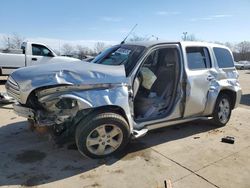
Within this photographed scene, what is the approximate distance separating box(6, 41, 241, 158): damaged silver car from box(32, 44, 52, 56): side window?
327 inches

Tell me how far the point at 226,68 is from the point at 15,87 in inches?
170

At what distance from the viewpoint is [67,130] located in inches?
160

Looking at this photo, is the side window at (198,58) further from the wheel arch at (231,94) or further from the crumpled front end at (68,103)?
the crumpled front end at (68,103)

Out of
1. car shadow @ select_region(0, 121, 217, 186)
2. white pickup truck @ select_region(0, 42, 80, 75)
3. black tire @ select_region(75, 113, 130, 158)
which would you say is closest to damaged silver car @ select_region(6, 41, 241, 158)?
black tire @ select_region(75, 113, 130, 158)

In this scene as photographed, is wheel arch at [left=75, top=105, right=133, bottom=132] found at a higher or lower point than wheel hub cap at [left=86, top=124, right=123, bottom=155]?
higher

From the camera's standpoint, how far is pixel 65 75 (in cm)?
385

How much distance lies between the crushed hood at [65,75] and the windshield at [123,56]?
33 centimetres

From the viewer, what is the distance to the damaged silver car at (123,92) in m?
3.83

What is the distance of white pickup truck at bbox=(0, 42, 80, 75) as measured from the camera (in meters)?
12.3

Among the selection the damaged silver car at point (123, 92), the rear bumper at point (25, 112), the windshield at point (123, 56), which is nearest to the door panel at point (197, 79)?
the damaged silver car at point (123, 92)

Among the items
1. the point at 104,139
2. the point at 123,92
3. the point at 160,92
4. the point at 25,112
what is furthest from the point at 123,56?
the point at 25,112

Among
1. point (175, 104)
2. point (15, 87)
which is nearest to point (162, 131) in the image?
point (175, 104)

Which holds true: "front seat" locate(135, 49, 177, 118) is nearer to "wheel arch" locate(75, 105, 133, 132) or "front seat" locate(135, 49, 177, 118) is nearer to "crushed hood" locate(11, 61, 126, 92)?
"wheel arch" locate(75, 105, 133, 132)

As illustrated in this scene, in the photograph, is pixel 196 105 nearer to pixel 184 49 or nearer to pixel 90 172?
pixel 184 49
